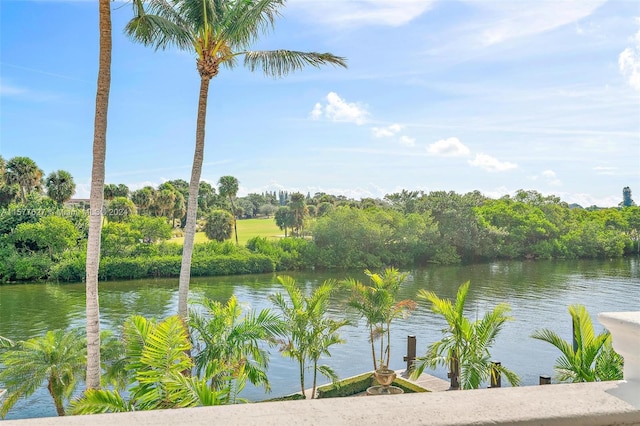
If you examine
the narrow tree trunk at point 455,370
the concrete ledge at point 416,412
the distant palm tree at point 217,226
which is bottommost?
the narrow tree trunk at point 455,370

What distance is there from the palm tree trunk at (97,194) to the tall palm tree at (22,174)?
125 ft

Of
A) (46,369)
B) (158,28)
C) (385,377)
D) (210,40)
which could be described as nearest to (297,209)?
(385,377)

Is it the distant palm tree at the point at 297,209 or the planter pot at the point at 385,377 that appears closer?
the planter pot at the point at 385,377

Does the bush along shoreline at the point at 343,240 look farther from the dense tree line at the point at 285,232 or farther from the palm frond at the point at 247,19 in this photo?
the palm frond at the point at 247,19

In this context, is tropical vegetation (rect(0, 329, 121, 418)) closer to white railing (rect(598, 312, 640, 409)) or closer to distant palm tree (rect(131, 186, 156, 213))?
white railing (rect(598, 312, 640, 409))

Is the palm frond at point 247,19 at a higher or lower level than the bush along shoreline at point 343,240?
higher

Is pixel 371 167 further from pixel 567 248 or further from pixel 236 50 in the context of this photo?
pixel 236 50

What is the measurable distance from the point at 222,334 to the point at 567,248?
52553 millimetres

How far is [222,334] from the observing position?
29.9 feet

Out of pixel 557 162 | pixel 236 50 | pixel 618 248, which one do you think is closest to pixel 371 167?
pixel 557 162

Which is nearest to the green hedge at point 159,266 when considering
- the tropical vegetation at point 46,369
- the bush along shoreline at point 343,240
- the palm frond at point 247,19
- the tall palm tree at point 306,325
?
the bush along shoreline at point 343,240

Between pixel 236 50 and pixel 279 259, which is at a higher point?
pixel 236 50

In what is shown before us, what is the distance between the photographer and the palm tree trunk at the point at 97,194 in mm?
8422

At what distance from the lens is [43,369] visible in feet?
32.3
